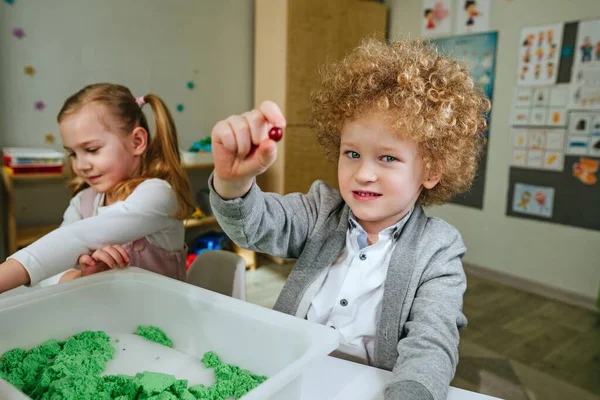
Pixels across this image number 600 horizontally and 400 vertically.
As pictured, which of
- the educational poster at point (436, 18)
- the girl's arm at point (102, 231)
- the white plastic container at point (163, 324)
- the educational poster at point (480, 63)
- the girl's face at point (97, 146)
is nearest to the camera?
the white plastic container at point (163, 324)

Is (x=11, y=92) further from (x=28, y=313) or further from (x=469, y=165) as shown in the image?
(x=469, y=165)

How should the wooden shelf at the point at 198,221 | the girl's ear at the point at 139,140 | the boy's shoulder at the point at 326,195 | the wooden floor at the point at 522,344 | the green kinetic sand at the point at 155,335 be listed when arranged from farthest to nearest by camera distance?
the wooden shelf at the point at 198,221, the wooden floor at the point at 522,344, the girl's ear at the point at 139,140, the boy's shoulder at the point at 326,195, the green kinetic sand at the point at 155,335

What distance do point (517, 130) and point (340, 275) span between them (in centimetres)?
253

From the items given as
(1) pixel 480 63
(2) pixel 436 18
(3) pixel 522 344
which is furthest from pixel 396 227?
→ (2) pixel 436 18

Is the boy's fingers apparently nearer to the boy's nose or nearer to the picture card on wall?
the boy's nose

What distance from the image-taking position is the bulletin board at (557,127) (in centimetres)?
265

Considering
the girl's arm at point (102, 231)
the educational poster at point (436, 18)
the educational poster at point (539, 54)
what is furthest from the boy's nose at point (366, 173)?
the educational poster at point (436, 18)

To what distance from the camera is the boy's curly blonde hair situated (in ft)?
2.78

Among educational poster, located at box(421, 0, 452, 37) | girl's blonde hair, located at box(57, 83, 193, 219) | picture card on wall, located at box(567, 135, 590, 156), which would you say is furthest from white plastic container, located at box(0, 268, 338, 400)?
educational poster, located at box(421, 0, 452, 37)

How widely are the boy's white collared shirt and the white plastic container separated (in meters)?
0.25

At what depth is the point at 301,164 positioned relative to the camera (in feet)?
10.8

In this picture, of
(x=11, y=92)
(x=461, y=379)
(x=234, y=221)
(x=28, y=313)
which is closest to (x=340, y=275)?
(x=234, y=221)

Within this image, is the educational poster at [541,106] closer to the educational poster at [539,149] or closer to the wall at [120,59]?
the educational poster at [539,149]

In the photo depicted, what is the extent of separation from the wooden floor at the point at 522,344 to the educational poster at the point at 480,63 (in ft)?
2.01
